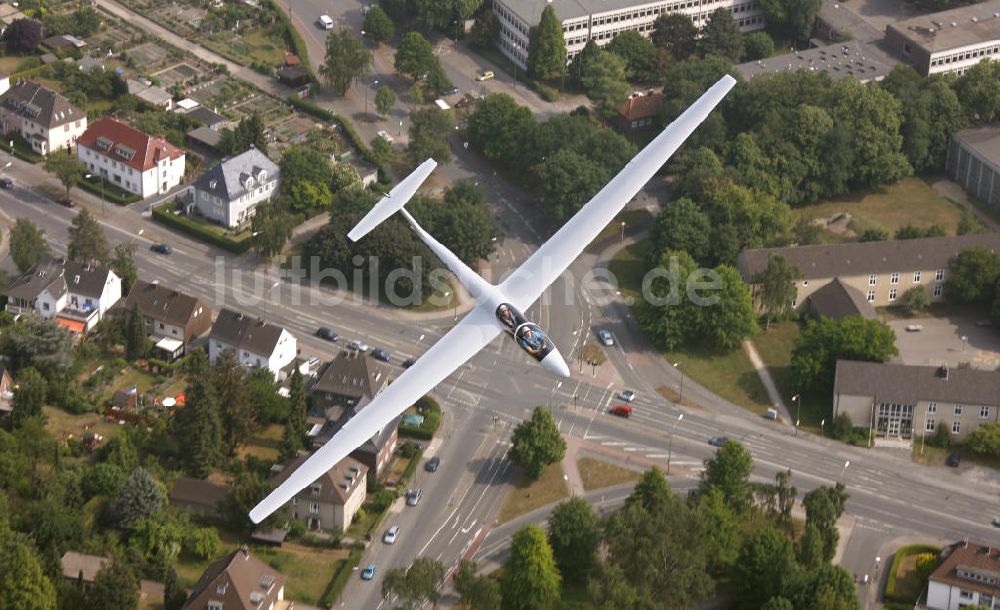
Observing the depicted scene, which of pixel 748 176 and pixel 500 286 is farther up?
pixel 500 286

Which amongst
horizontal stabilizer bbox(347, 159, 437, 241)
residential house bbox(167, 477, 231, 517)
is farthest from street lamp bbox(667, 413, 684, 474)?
residential house bbox(167, 477, 231, 517)

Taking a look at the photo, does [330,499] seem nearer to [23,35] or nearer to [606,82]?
[606,82]

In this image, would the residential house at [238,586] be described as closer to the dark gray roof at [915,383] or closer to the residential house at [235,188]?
the dark gray roof at [915,383]

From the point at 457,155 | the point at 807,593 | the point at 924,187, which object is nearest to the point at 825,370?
the point at 807,593

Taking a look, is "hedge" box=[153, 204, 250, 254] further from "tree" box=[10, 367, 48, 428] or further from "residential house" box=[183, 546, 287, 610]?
"residential house" box=[183, 546, 287, 610]

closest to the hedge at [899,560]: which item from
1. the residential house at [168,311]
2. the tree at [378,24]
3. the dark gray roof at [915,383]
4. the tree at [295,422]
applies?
the dark gray roof at [915,383]

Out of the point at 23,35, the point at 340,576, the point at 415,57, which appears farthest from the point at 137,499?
the point at 23,35

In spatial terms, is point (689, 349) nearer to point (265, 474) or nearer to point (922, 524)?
point (922, 524)
